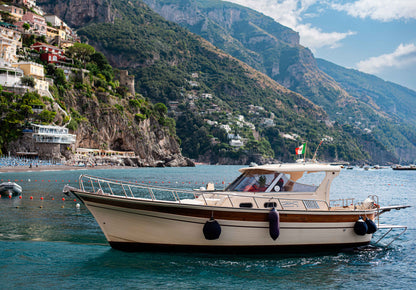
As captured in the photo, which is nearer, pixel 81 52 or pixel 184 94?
pixel 81 52

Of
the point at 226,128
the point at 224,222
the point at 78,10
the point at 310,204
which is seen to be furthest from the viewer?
the point at 78,10

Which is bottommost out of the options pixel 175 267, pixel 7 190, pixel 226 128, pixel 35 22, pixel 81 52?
pixel 175 267

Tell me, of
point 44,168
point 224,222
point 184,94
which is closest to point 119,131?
point 44,168

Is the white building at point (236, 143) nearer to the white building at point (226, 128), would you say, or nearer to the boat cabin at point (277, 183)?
the white building at point (226, 128)

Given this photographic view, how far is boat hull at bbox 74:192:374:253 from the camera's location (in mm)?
11172

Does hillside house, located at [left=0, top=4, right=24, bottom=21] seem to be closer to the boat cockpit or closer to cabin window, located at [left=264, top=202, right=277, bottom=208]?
the boat cockpit

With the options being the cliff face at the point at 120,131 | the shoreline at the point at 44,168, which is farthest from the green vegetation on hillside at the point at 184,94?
the shoreline at the point at 44,168

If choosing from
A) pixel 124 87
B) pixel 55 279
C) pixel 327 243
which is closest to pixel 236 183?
pixel 327 243

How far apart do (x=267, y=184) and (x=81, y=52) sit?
102 metres

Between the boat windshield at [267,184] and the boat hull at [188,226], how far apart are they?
144 cm

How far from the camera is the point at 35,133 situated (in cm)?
6912

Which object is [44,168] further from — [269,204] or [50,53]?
[269,204]

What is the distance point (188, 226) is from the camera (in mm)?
11328

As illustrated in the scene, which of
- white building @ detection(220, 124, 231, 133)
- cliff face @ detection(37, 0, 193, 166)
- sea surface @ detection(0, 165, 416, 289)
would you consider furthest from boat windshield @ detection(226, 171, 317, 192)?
white building @ detection(220, 124, 231, 133)
